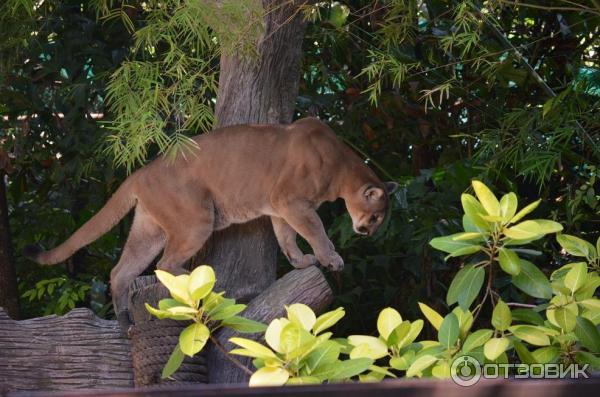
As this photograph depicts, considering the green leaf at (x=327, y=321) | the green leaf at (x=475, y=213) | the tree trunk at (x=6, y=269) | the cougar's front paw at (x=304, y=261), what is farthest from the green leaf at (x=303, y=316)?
the tree trunk at (x=6, y=269)

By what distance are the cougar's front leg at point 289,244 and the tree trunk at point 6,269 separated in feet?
7.73

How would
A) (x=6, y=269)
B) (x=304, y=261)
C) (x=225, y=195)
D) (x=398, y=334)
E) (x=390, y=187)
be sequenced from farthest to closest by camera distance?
(x=6, y=269) < (x=390, y=187) < (x=304, y=261) < (x=225, y=195) < (x=398, y=334)

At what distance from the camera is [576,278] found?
8.87 ft

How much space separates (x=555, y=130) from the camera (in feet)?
18.1

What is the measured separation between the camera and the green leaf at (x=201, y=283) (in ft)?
8.07

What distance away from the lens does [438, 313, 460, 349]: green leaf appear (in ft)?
8.45

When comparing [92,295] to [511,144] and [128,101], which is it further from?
[511,144]

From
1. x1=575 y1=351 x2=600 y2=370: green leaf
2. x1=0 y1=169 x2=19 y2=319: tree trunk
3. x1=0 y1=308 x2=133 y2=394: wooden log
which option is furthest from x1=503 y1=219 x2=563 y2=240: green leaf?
x1=0 y1=169 x2=19 y2=319: tree trunk

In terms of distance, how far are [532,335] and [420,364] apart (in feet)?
1.04

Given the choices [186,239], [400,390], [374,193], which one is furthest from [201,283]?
[374,193]

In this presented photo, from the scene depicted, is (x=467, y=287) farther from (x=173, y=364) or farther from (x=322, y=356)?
(x=173, y=364)

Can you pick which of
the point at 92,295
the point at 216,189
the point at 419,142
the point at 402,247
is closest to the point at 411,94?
the point at 419,142

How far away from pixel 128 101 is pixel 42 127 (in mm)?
2550

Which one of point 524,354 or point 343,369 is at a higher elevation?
point 343,369
